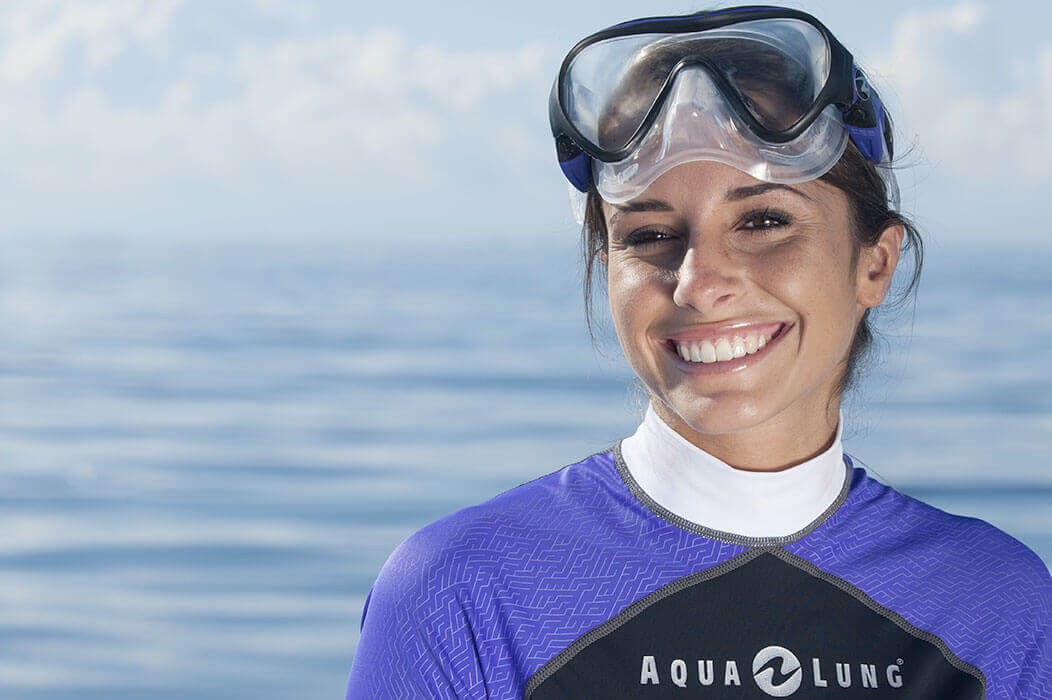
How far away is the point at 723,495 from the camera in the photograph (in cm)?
194

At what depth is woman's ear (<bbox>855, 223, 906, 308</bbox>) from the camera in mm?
1952

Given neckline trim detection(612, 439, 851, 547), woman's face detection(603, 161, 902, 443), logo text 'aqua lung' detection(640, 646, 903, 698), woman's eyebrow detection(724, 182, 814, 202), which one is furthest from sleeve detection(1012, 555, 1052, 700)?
woman's eyebrow detection(724, 182, 814, 202)

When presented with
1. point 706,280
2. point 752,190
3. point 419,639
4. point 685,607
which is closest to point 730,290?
point 706,280

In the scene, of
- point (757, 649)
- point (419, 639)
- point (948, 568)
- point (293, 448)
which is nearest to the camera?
point (419, 639)

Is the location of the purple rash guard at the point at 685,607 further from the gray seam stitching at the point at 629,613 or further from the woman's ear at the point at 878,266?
the woman's ear at the point at 878,266

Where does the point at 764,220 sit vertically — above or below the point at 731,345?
above

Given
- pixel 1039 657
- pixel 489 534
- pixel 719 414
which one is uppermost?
pixel 719 414

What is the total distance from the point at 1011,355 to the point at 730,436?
51.7ft

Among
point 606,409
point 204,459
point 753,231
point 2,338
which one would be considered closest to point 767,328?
point 753,231

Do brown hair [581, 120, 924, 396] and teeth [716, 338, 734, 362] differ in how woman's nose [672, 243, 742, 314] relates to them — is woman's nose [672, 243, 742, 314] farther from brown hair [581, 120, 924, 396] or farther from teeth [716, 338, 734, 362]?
brown hair [581, 120, 924, 396]

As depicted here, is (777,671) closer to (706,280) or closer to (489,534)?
(489,534)

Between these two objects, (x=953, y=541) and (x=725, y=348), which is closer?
(x=725, y=348)

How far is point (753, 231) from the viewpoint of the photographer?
1822mm

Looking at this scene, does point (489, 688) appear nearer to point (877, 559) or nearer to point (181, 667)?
point (877, 559)
